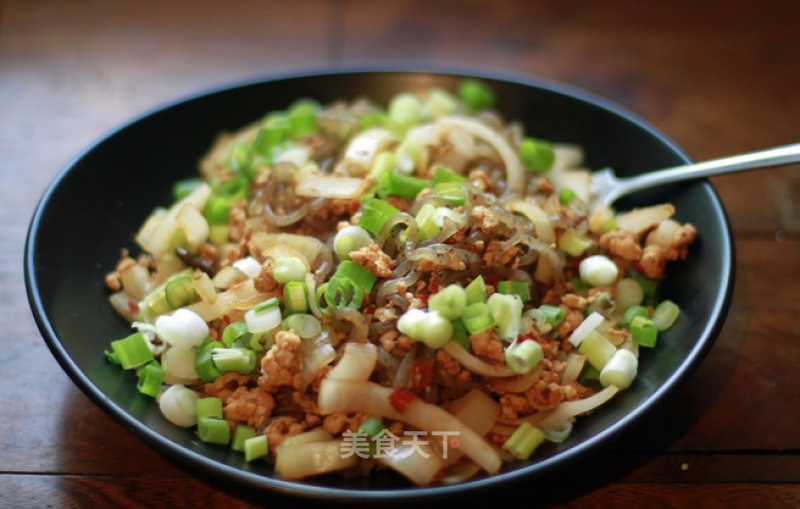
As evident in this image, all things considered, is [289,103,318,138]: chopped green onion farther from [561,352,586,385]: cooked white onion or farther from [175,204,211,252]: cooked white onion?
[561,352,586,385]: cooked white onion

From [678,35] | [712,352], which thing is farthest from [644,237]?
[678,35]

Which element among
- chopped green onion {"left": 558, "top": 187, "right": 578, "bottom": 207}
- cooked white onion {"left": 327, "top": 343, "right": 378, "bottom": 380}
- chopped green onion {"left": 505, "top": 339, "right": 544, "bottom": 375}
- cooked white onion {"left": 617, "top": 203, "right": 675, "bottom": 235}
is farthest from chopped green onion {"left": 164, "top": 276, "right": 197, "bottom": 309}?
cooked white onion {"left": 617, "top": 203, "right": 675, "bottom": 235}

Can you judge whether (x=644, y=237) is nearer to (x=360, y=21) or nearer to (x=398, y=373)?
(x=398, y=373)

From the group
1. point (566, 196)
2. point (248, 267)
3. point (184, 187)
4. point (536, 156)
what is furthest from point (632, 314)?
point (184, 187)

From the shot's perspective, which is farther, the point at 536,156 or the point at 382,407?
the point at 536,156

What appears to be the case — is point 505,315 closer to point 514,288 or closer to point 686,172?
point 514,288

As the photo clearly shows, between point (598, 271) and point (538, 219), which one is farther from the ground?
point (538, 219)
